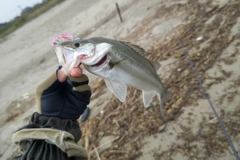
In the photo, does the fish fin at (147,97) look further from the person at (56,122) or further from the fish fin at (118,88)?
the person at (56,122)

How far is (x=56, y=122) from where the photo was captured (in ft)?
8.16

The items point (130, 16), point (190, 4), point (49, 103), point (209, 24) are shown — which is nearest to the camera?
point (49, 103)

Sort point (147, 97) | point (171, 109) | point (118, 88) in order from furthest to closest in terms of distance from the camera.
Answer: point (171, 109) → point (147, 97) → point (118, 88)

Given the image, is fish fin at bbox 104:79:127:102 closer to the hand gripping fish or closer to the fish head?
the hand gripping fish

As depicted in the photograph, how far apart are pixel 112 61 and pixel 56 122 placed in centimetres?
95

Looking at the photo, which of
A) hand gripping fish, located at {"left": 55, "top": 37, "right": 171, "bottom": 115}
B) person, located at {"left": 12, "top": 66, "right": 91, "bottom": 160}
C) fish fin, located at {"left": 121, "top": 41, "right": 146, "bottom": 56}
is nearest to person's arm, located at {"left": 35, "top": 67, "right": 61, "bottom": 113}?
person, located at {"left": 12, "top": 66, "right": 91, "bottom": 160}

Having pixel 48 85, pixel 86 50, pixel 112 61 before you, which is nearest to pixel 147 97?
pixel 112 61

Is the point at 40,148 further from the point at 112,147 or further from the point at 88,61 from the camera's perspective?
the point at 112,147

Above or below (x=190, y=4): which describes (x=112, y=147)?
above

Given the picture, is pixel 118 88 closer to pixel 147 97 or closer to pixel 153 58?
pixel 147 97

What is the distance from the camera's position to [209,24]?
20.9 ft

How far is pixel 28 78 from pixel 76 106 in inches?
352

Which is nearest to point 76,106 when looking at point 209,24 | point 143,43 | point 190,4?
point 209,24

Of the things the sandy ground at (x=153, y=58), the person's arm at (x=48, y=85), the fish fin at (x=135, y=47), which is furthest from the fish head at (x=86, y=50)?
the sandy ground at (x=153, y=58)
